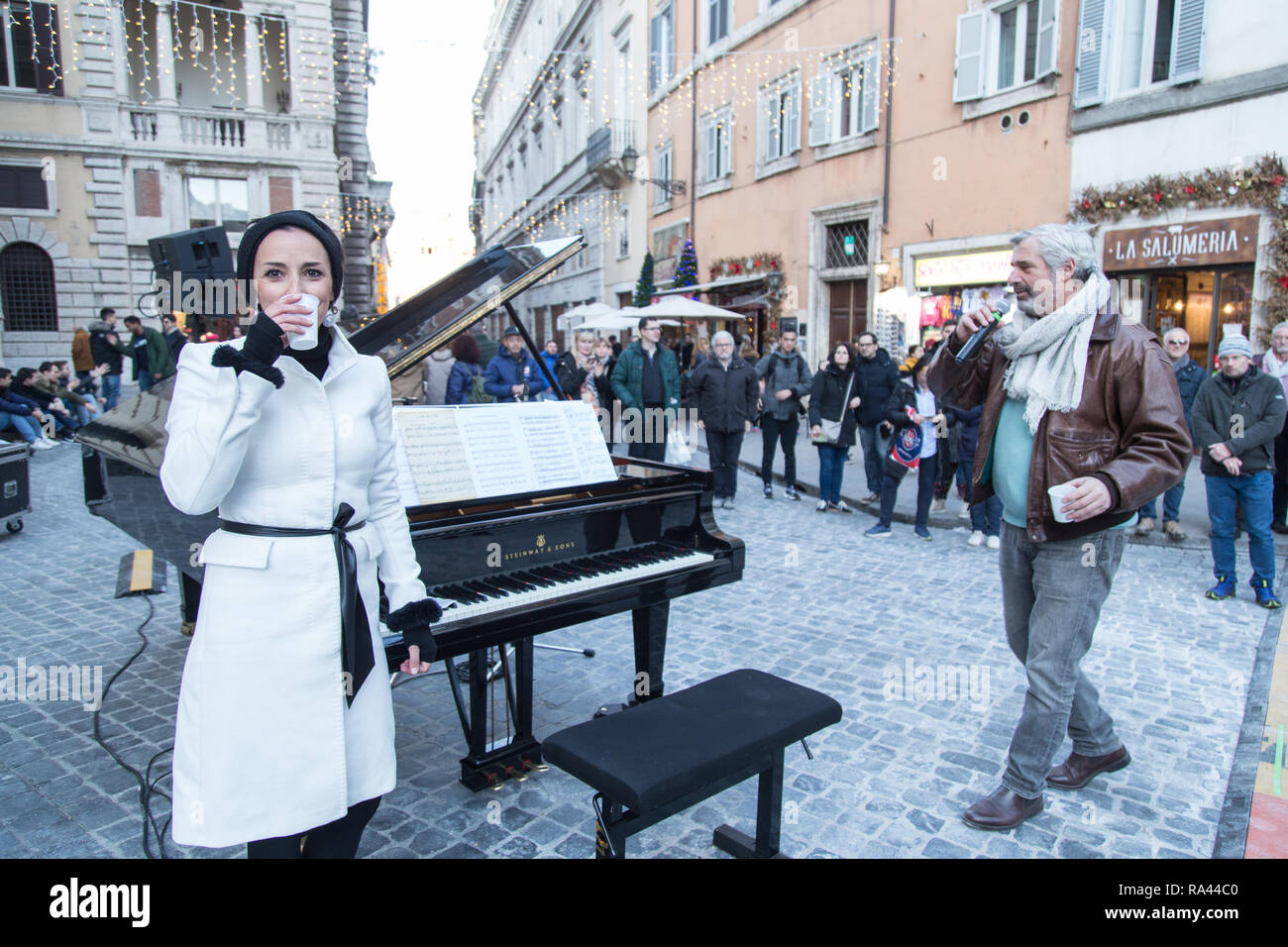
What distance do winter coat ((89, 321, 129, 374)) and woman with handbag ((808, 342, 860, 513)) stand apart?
13141 millimetres

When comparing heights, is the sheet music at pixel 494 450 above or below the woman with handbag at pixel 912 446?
above

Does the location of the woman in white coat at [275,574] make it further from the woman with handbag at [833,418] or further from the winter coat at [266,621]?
the woman with handbag at [833,418]

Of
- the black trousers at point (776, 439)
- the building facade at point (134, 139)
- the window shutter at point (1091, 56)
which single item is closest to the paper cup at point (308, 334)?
the black trousers at point (776, 439)

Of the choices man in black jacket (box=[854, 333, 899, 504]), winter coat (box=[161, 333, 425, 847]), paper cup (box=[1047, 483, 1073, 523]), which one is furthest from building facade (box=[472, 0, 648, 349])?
winter coat (box=[161, 333, 425, 847])

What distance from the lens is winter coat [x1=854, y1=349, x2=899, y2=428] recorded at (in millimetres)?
8789

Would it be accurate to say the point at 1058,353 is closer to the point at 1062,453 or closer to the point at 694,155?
the point at 1062,453

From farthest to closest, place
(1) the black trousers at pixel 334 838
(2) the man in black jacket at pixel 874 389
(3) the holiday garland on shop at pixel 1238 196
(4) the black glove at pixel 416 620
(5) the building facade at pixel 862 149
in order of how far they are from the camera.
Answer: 1. (5) the building facade at pixel 862 149
2. (3) the holiday garland on shop at pixel 1238 196
3. (2) the man in black jacket at pixel 874 389
4. (4) the black glove at pixel 416 620
5. (1) the black trousers at pixel 334 838

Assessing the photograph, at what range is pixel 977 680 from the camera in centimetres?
451

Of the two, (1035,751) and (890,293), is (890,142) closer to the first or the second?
(890,293)

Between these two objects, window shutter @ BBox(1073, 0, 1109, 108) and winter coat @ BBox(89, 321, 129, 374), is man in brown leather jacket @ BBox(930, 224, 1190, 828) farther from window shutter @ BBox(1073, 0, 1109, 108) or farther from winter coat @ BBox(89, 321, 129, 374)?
winter coat @ BBox(89, 321, 129, 374)

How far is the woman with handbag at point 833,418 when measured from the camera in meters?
8.90

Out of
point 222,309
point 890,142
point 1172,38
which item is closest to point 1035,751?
point 222,309

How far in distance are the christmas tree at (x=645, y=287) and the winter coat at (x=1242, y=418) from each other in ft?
54.9

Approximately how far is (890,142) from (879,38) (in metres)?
1.85
